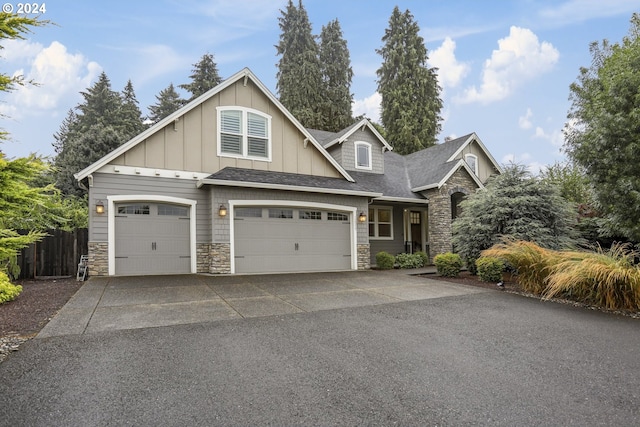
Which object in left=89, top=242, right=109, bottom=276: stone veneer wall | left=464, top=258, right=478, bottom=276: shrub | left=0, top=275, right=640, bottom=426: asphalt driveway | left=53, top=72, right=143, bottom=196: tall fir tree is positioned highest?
left=53, top=72, right=143, bottom=196: tall fir tree

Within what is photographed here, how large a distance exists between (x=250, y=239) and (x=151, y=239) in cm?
286

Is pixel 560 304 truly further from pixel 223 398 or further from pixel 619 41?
pixel 619 41

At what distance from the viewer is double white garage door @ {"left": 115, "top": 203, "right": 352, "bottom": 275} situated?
10008mm

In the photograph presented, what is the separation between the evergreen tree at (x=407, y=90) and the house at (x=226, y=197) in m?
17.2

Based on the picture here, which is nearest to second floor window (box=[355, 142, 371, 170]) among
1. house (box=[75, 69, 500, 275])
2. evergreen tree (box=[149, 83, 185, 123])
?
house (box=[75, 69, 500, 275])

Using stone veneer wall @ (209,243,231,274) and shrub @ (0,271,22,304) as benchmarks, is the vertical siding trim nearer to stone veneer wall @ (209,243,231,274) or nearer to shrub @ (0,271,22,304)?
stone veneer wall @ (209,243,231,274)

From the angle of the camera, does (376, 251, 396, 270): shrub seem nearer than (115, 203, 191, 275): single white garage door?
No

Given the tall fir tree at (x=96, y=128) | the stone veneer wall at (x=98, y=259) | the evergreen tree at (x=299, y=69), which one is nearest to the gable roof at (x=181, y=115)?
the stone veneer wall at (x=98, y=259)

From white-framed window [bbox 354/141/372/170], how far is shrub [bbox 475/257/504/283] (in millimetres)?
7569

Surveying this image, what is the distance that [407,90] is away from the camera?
30.1 meters

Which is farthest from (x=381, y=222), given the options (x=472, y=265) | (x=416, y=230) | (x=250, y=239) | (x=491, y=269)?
(x=250, y=239)

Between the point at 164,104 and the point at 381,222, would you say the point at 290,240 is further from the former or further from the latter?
the point at 164,104

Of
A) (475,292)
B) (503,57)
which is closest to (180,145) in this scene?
(475,292)

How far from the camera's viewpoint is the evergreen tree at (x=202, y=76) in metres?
31.7
